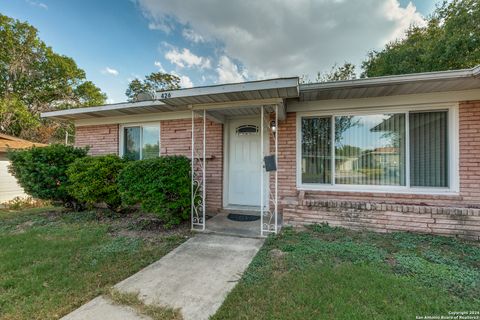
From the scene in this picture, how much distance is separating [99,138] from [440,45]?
14.4m

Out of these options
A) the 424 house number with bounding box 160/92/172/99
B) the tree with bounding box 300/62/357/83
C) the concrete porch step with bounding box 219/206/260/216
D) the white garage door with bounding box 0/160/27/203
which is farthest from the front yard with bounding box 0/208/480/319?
the tree with bounding box 300/62/357/83

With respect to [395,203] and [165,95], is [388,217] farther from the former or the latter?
[165,95]

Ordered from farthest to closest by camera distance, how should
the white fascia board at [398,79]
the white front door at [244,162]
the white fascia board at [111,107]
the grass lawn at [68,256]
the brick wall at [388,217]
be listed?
the white front door at [244,162] < the white fascia board at [111,107] < the brick wall at [388,217] < the white fascia board at [398,79] < the grass lawn at [68,256]

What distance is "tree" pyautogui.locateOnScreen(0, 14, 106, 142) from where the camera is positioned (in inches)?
548

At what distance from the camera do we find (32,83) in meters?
15.9

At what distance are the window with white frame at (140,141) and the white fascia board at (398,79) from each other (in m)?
4.26

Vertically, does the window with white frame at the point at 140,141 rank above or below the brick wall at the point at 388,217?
above

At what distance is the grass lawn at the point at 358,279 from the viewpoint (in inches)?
A: 79.7

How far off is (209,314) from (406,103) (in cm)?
494

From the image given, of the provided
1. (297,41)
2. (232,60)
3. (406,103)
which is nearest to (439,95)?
(406,103)

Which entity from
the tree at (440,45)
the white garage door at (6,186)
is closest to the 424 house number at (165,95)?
the white garage door at (6,186)

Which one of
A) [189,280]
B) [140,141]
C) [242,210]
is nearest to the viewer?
[189,280]

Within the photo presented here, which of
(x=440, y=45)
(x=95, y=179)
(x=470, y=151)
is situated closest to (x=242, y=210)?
(x=95, y=179)

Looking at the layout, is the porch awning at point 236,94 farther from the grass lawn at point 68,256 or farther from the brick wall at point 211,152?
the grass lawn at point 68,256
